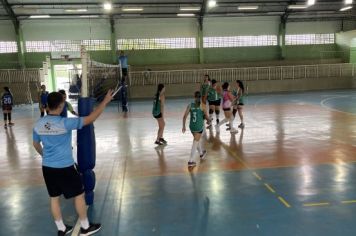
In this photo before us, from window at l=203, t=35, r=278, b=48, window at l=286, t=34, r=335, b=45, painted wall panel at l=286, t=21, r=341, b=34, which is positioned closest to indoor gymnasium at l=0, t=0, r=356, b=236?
window at l=203, t=35, r=278, b=48

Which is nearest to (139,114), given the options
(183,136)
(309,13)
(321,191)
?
(183,136)

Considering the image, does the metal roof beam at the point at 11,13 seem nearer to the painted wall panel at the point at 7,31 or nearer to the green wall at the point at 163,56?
the painted wall panel at the point at 7,31

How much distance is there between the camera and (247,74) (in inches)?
1216

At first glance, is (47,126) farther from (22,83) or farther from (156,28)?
(156,28)

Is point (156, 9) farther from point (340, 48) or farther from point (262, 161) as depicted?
point (262, 161)

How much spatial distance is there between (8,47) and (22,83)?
3954 millimetres

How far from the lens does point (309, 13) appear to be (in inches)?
1287

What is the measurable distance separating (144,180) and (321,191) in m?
3.45

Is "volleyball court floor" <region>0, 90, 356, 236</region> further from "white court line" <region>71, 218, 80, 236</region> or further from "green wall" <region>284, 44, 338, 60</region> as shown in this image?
"green wall" <region>284, 44, 338, 60</region>

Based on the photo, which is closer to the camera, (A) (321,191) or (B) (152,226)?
(B) (152,226)

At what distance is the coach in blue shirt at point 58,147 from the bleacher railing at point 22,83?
2580cm

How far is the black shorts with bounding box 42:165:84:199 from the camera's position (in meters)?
4.48

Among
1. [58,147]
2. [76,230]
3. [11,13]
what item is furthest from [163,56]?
[58,147]

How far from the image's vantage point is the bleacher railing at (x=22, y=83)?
1121 inches
